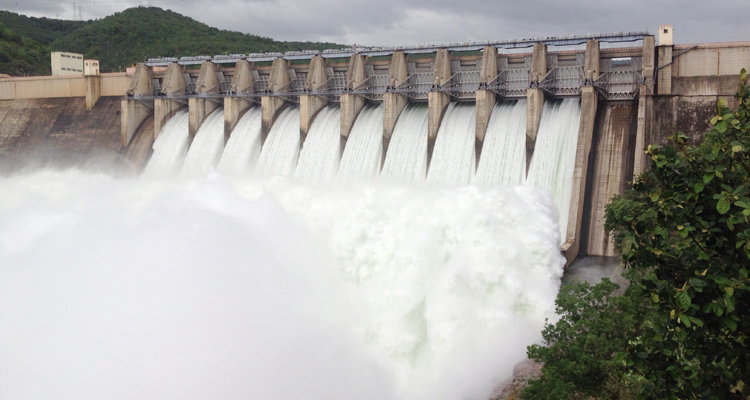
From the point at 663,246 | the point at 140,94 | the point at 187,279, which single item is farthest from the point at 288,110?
the point at 663,246

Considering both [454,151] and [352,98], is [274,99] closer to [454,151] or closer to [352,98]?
[352,98]

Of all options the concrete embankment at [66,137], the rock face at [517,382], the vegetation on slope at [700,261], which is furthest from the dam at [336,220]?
the vegetation on slope at [700,261]

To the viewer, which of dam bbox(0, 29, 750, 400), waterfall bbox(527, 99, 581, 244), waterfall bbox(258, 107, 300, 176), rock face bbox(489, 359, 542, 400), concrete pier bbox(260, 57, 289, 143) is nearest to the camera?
rock face bbox(489, 359, 542, 400)

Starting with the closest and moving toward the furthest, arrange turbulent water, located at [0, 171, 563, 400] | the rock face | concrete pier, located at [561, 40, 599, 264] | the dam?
the rock face
turbulent water, located at [0, 171, 563, 400]
the dam
concrete pier, located at [561, 40, 599, 264]

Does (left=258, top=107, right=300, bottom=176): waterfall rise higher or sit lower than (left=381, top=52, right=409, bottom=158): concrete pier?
lower

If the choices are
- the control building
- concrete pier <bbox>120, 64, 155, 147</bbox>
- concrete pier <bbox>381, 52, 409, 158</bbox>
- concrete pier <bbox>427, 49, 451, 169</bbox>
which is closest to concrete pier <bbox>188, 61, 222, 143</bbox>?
concrete pier <bbox>120, 64, 155, 147</bbox>

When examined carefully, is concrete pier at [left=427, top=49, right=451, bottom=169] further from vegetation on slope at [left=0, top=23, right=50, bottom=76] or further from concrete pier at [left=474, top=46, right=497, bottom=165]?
vegetation on slope at [left=0, top=23, right=50, bottom=76]

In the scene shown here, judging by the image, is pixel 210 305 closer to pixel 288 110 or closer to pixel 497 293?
pixel 497 293
